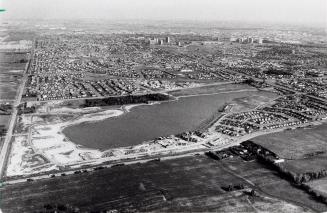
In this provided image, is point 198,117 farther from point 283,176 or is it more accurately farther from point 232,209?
point 232,209

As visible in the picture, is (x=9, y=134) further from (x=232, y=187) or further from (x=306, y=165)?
(x=306, y=165)

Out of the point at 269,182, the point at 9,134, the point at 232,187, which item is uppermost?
the point at 9,134

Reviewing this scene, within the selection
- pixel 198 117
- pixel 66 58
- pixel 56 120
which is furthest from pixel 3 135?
pixel 66 58

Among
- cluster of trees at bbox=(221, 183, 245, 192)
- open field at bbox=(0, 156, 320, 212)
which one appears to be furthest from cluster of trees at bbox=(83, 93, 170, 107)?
cluster of trees at bbox=(221, 183, 245, 192)

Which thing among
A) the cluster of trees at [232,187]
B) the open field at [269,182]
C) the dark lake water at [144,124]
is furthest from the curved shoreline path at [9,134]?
the open field at [269,182]

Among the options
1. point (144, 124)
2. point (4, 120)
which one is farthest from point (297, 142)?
point (4, 120)

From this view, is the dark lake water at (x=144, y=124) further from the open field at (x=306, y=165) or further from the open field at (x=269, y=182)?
the open field at (x=306, y=165)
